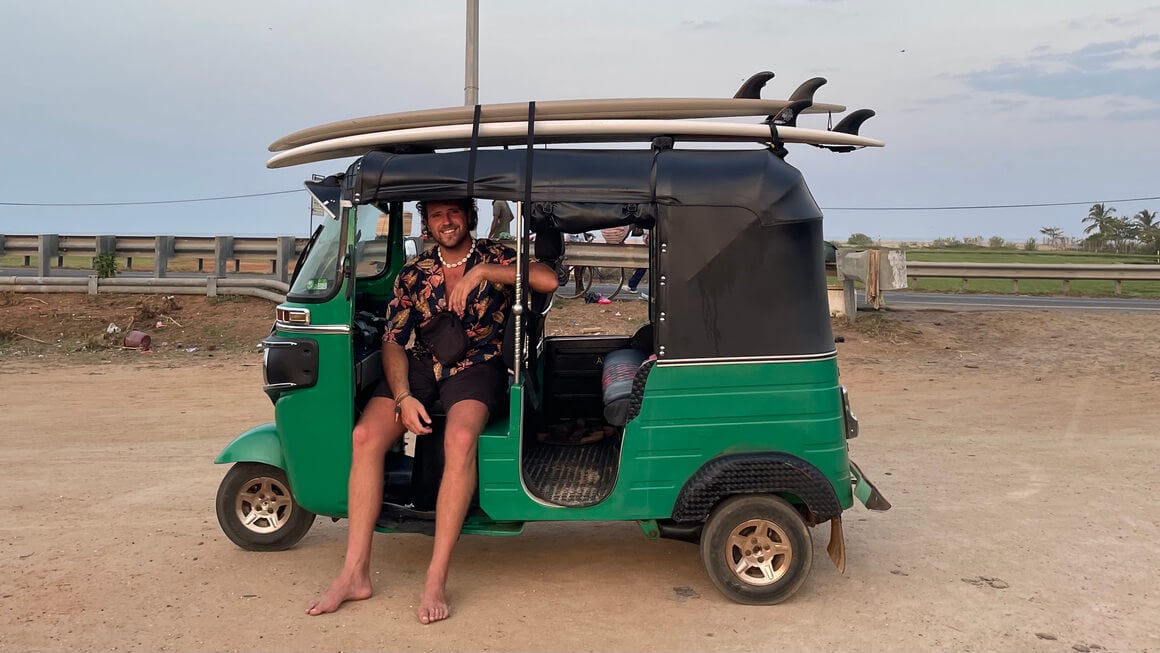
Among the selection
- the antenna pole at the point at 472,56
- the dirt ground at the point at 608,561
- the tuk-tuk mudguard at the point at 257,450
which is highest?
the antenna pole at the point at 472,56

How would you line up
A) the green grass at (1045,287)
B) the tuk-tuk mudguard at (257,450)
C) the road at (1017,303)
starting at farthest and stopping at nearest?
the green grass at (1045,287)
the road at (1017,303)
the tuk-tuk mudguard at (257,450)

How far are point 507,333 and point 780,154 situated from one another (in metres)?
1.63

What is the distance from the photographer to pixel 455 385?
4.93 meters

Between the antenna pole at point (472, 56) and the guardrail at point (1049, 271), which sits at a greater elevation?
the antenna pole at point (472, 56)

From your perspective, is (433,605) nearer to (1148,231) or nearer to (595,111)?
(595,111)

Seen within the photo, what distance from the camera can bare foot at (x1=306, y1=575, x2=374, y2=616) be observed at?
4.45 m

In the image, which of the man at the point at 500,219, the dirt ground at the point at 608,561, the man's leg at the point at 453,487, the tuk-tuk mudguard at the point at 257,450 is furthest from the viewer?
the man at the point at 500,219

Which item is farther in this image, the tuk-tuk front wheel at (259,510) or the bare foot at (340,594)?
the tuk-tuk front wheel at (259,510)

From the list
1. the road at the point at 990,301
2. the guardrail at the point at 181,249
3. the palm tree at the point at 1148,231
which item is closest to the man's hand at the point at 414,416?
the road at the point at 990,301

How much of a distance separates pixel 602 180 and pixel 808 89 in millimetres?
1154

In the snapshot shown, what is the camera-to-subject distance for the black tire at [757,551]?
465cm

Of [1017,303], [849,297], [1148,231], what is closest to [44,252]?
[849,297]

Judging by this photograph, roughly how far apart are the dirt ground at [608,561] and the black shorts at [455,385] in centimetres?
90

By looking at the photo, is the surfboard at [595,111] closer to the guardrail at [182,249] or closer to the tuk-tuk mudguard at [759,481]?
the tuk-tuk mudguard at [759,481]
